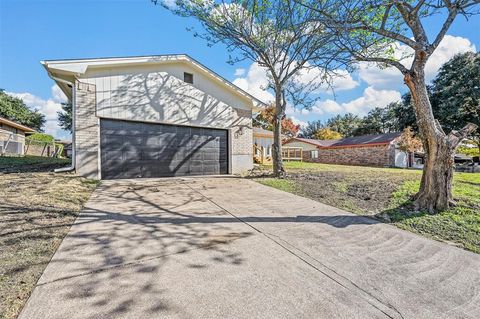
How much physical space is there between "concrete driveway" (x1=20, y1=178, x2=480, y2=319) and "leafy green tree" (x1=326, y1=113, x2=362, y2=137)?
4277 cm

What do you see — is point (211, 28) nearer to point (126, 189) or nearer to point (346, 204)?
point (126, 189)

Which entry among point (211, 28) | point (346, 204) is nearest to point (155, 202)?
point (346, 204)

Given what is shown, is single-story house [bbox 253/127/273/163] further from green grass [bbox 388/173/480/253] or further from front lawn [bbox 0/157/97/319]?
green grass [bbox 388/173/480/253]

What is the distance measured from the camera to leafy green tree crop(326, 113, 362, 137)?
1698 inches

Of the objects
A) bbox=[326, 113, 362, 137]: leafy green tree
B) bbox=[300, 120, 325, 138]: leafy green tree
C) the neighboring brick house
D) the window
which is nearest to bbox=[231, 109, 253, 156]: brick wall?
the window

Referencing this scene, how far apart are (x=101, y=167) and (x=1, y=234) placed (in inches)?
216

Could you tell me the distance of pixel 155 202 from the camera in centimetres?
543

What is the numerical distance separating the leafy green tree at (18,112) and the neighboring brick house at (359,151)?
125 feet

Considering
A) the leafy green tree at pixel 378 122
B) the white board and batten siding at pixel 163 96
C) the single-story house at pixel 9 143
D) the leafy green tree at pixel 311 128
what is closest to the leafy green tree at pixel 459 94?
the leafy green tree at pixel 378 122

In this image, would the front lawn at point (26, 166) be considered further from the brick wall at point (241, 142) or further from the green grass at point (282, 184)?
the green grass at point (282, 184)

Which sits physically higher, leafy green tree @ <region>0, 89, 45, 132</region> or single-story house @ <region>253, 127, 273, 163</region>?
leafy green tree @ <region>0, 89, 45, 132</region>

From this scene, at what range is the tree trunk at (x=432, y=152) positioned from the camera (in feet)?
15.0

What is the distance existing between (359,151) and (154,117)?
21885 millimetres

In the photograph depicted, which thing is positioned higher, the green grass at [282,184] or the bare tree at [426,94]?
the bare tree at [426,94]
